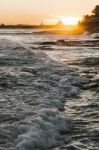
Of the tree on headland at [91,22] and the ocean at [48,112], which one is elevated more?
the tree on headland at [91,22]

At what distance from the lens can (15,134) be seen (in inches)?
297

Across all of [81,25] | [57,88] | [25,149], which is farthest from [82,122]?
[81,25]

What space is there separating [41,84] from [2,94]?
7.18 feet

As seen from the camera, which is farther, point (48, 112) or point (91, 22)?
point (91, 22)

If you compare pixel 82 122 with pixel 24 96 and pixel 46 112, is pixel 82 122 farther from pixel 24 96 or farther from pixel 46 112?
pixel 24 96

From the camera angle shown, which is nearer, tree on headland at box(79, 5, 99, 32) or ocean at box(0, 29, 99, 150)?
ocean at box(0, 29, 99, 150)

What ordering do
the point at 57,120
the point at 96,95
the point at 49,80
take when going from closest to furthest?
1. the point at 57,120
2. the point at 96,95
3. the point at 49,80

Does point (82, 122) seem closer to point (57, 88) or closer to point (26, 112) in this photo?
point (26, 112)

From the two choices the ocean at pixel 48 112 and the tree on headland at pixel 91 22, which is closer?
the ocean at pixel 48 112

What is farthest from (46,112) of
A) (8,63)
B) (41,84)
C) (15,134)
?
(8,63)

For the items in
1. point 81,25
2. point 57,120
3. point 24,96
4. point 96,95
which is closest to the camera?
point 57,120

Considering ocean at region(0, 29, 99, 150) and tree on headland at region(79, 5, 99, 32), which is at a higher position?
tree on headland at region(79, 5, 99, 32)

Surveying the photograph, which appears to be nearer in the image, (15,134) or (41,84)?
(15,134)

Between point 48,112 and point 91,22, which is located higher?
point 91,22
